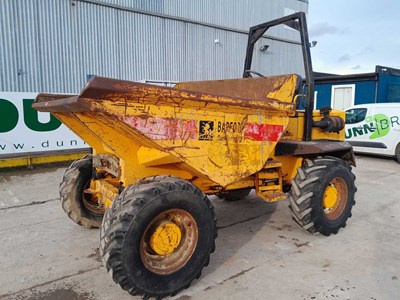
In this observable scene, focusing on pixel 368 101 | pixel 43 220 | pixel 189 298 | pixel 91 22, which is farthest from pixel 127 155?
pixel 368 101

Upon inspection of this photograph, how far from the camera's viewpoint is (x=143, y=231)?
2666mm

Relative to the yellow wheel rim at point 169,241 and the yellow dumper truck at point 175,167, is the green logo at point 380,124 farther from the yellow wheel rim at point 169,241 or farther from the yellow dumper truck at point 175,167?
the yellow wheel rim at point 169,241

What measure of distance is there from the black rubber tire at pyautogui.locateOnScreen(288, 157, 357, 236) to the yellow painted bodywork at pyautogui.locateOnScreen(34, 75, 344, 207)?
241 mm

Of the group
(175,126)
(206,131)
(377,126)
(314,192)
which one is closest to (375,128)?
(377,126)

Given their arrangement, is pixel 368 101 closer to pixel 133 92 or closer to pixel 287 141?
pixel 287 141

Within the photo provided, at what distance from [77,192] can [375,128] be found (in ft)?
31.2

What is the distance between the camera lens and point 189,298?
286 centimetres

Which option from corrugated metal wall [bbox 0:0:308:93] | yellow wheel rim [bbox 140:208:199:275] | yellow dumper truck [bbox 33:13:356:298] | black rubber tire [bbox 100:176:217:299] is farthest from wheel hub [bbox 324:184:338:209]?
corrugated metal wall [bbox 0:0:308:93]

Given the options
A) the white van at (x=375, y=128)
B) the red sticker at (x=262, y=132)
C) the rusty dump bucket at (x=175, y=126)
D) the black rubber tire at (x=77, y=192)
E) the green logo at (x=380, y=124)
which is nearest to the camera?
the rusty dump bucket at (x=175, y=126)

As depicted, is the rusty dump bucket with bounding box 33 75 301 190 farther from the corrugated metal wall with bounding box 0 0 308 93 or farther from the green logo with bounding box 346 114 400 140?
the corrugated metal wall with bounding box 0 0 308 93

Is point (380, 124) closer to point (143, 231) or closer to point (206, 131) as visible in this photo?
point (206, 131)

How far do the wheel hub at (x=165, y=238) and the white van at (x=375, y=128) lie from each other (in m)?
9.35

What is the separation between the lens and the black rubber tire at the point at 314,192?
12.8 ft

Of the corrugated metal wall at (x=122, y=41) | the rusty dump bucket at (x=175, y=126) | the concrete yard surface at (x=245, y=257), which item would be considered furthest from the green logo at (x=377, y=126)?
the rusty dump bucket at (x=175, y=126)
